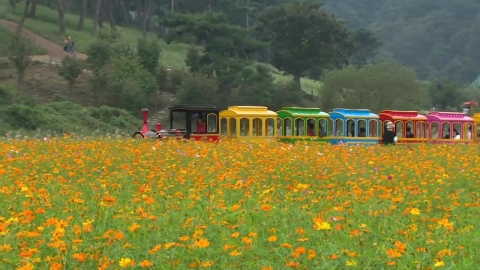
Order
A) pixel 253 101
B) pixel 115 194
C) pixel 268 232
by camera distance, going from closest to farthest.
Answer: pixel 268 232, pixel 115 194, pixel 253 101

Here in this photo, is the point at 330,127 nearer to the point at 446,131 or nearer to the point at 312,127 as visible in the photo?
the point at 312,127

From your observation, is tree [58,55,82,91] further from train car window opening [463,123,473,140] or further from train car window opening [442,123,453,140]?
train car window opening [463,123,473,140]

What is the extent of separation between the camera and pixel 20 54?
34125 mm

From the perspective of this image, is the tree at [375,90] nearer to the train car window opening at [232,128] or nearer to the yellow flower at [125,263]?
the train car window opening at [232,128]

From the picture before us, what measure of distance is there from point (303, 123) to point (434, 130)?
653 cm

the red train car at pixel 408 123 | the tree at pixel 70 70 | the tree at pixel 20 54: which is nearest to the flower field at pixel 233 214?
the red train car at pixel 408 123

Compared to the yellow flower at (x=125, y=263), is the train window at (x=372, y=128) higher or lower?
higher

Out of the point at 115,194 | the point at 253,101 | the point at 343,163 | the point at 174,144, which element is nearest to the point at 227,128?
the point at 174,144

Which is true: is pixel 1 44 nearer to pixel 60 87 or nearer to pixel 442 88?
pixel 60 87

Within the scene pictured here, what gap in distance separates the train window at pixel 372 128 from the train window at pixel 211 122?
4843 mm

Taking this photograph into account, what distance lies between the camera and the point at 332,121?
21172 mm

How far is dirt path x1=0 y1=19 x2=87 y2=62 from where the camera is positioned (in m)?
41.7

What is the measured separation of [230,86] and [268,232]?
33.2 metres

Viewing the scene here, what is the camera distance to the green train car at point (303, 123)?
20422 mm
